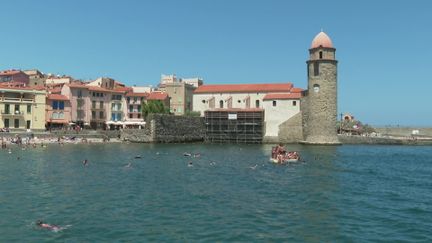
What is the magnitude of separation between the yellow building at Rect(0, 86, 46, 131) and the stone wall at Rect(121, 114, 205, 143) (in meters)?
13.6

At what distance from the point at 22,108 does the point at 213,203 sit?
55.3m

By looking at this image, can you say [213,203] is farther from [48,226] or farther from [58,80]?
[58,80]

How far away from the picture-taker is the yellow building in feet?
218

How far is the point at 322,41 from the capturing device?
219 feet

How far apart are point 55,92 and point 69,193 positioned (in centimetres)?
5907

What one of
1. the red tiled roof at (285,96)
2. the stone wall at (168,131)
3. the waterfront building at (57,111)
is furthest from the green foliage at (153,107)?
the red tiled roof at (285,96)

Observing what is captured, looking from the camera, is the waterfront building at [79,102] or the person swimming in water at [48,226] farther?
the waterfront building at [79,102]

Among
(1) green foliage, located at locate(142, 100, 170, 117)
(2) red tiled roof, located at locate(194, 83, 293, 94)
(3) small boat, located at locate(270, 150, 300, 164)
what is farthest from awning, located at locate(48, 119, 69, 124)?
(3) small boat, located at locate(270, 150, 300, 164)

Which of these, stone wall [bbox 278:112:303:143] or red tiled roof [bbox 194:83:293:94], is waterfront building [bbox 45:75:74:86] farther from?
stone wall [bbox 278:112:303:143]

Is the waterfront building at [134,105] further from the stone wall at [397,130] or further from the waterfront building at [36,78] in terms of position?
the stone wall at [397,130]

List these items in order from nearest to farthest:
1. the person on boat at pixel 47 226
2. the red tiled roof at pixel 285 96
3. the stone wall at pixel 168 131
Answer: the person on boat at pixel 47 226 → the red tiled roof at pixel 285 96 → the stone wall at pixel 168 131

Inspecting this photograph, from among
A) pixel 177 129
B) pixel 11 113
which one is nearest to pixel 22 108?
pixel 11 113

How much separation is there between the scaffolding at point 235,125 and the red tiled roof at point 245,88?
26.9 feet

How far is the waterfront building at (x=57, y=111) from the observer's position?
73688mm
